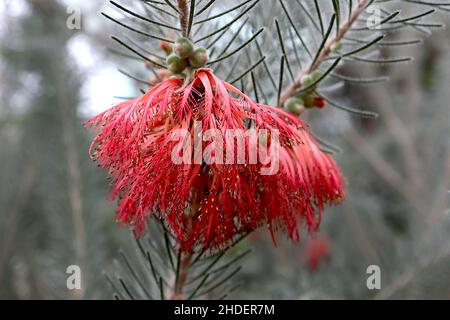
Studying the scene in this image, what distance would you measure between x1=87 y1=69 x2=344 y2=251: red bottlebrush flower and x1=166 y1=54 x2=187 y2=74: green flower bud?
1cm

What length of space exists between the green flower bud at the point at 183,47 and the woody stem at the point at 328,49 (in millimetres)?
170

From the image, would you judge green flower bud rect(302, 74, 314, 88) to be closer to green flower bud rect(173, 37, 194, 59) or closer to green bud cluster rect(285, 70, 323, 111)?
green bud cluster rect(285, 70, 323, 111)

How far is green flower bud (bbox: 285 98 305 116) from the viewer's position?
Answer: 639 millimetres

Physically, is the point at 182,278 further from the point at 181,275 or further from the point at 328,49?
the point at 328,49

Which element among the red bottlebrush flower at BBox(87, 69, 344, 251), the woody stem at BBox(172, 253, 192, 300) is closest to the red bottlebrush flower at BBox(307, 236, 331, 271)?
the woody stem at BBox(172, 253, 192, 300)

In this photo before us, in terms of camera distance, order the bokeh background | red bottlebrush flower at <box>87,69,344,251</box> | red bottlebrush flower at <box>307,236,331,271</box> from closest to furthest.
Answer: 1. red bottlebrush flower at <box>87,69,344,251</box>
2. the bokeh background
3. red bottlebrush flower at <box>307,236,331,271</box>

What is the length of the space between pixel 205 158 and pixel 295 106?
18 cm

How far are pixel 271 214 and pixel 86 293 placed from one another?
0.56 meters

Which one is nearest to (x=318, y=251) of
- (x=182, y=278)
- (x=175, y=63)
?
(x=182, y=278)

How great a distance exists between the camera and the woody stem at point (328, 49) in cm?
64

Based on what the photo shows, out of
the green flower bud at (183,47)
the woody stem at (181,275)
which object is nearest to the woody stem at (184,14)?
the green flower bud at (183,47)

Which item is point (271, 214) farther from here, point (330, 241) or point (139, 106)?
point (330, 241)

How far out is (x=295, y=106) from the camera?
2.10ft

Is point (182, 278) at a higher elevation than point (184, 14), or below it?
below
